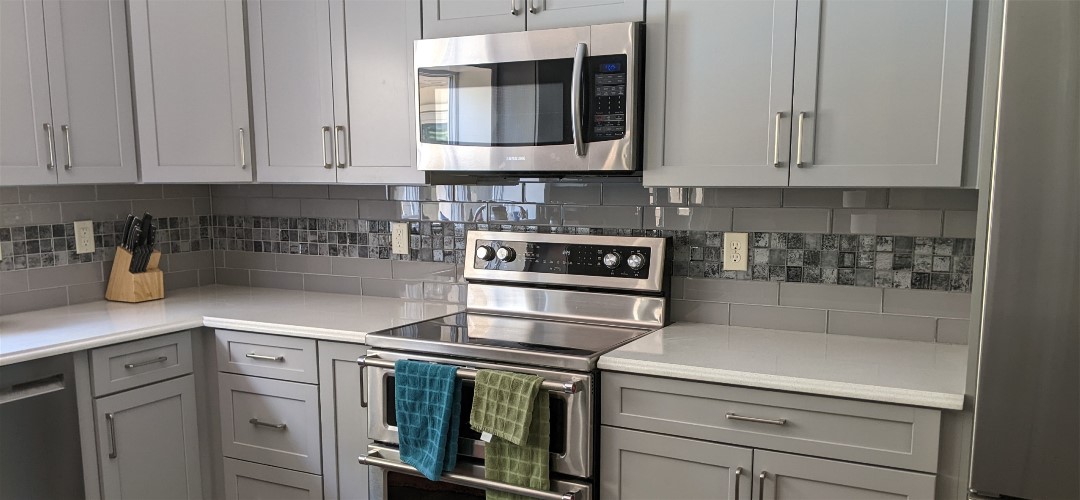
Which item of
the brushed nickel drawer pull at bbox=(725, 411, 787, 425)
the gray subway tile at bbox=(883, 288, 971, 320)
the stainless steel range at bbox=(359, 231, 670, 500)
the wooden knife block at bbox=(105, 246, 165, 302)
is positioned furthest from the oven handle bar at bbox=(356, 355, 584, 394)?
the wooden knife block at bbox=(105, 246, 165, 302)

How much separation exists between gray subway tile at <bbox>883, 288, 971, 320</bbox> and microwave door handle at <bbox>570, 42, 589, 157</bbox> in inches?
39.2

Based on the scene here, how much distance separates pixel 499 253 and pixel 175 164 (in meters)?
1.23

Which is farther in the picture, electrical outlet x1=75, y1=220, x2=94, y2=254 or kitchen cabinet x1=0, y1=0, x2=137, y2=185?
electrical outlet x1=75, y1=220, x2=94, y2=254

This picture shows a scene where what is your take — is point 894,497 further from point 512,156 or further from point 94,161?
point 94,161

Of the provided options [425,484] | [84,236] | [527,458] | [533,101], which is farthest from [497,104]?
[84,236]

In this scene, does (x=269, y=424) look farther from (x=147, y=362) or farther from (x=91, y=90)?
(x=91, y=90)

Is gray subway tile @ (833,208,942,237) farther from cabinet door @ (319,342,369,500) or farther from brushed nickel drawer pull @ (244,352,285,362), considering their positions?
brushed nickel drawer pull @ (244,352,285,362)

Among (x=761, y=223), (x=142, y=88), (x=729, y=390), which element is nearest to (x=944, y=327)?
(x=761, y=223)

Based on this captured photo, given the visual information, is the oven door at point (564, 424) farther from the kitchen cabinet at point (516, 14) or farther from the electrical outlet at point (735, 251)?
the kitchen cabinet at point (516, 14)

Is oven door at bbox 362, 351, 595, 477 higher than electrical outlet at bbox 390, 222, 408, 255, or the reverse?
electrical outlet at bbox 390, 222, 408, 255

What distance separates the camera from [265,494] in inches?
104

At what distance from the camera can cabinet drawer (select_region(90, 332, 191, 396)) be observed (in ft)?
7.72

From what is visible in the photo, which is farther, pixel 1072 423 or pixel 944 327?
pixel 944 327

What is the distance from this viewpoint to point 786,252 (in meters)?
2.36
